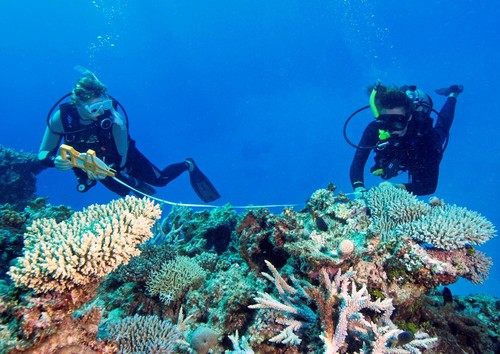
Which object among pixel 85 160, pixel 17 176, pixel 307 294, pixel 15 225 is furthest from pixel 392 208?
pixel 17 176

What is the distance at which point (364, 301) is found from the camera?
2635 mm

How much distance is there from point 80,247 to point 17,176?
1232 centimetres

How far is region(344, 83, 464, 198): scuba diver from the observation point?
21.1ft

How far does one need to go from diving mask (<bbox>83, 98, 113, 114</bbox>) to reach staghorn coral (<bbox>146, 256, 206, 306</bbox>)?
15.6 feet

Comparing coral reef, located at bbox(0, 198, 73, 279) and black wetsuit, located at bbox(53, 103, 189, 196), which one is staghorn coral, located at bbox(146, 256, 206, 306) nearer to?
coral reef, located at bbox(0, 198, 73, 279)

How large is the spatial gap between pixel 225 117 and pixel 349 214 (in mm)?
103774

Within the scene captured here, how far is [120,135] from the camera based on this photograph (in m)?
7.90

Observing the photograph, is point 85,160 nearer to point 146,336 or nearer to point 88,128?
point 88,128

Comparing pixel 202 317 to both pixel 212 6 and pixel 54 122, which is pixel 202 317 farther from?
pixel 212 6

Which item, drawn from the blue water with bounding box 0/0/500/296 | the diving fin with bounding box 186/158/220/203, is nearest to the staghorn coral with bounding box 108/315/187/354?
the diving fin with bounding box 186/158/220/203

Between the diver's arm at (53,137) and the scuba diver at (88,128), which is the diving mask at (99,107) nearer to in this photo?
the scuba diver at (88,128)

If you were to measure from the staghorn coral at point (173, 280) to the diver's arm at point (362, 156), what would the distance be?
4.47 m

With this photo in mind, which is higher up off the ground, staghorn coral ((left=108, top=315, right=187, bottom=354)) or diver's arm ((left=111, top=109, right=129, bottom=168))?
diver's arm ((left=111, top=109, right=129, bottom=168))

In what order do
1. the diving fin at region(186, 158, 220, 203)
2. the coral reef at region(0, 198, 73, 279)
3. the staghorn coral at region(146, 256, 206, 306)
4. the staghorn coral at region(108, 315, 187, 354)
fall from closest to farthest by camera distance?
the staghorn coral at region(108, 315, 187, 354) → the staghorn coral at region(146, 256, 206, 306) → the coral reef at region(0, 198, 73, 279) → the diving fin at region(186, 158, 220, 203)
